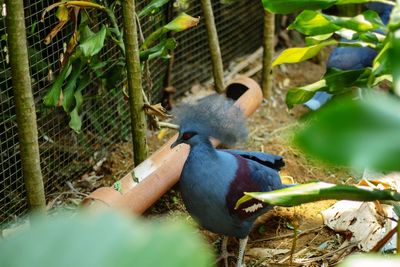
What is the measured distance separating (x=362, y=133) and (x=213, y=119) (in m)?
1.95

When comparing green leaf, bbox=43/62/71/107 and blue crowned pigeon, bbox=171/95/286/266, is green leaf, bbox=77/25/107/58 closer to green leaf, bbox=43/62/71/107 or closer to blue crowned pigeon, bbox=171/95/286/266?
green leaf, bbox=43/62/71/107

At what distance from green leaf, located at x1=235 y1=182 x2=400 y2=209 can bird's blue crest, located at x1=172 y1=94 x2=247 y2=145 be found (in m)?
0.88

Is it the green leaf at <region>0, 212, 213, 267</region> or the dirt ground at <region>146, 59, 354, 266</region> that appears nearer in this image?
the green leaf at <region>0, 212, 213, 267</region>

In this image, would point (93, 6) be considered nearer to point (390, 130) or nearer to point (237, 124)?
point (237, 124)

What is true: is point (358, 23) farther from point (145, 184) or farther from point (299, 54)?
point (145, 184)

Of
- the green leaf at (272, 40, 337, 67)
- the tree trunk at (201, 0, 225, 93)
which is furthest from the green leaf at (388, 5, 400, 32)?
the tree trunk at (201, 0, 225, 93)

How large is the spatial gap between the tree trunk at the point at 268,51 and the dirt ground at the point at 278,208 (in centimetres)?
11

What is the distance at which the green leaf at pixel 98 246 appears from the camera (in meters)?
0.61

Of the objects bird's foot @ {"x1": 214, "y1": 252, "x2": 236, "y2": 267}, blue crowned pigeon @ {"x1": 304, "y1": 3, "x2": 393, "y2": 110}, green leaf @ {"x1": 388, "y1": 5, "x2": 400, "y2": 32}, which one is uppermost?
green leaf @ {"x1": 388, "y1": 5, "x2": 400, "y2": 32}

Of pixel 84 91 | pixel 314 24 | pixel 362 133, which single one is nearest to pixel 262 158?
pixel 314 24

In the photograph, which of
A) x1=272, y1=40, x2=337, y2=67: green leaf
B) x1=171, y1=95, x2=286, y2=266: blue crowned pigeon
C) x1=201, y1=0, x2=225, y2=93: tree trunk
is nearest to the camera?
x1=272, y1=40, x2=337, y2=67: green leaf

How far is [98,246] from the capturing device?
623 mm

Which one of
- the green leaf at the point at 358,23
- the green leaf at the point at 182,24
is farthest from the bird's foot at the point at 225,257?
the green leaf at the point at 358,23

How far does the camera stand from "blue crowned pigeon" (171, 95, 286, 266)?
2.70 meters
